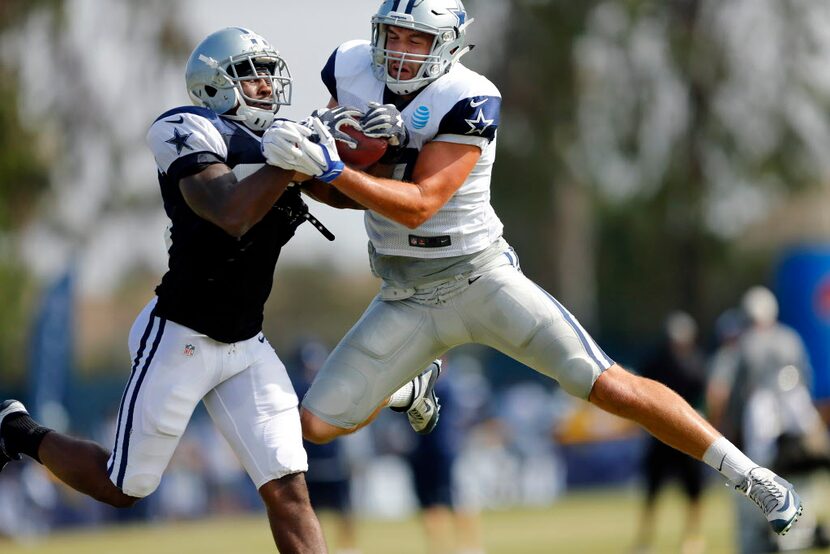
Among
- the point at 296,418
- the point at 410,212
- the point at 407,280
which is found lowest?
the point at 296,418

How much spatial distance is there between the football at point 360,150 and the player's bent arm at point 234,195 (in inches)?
15.5

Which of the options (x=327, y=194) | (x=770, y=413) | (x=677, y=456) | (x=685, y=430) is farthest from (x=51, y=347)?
(x=685, y=430)

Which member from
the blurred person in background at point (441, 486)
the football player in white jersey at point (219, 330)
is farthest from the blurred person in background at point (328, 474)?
the football player in white jersey at point (219, 330)

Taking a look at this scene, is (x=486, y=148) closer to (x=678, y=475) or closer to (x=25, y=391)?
(x=678, y=475)

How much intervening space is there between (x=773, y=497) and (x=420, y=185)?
192 centimetres

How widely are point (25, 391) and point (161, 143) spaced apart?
11428mm

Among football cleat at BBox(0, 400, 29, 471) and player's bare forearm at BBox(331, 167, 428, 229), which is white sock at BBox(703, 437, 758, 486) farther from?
football cleat at BBox(0, 400, 29, 471)

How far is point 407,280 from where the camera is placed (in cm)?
606

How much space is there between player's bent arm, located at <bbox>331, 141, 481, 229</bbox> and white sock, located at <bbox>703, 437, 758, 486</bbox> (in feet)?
5.00

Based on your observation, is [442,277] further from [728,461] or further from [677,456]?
[677,456]

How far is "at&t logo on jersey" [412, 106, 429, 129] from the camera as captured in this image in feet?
19.1

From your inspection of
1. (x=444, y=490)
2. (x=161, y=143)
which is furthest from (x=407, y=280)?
(x=444, y=490)

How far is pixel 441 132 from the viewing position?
581cm

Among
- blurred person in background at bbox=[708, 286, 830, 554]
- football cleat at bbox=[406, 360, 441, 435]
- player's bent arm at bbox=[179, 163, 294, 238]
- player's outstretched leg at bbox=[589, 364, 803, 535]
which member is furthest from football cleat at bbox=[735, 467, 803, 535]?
blurred person in background at bbox=[708, 286, 830, 554]
